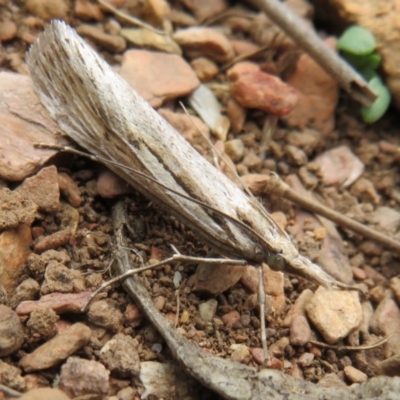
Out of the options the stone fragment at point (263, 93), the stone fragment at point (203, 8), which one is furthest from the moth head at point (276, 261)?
the stone fragment at point (203, 8)

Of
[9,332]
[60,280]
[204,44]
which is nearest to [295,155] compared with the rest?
[204,44]

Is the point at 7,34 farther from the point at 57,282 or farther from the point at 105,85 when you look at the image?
the point at 57,282

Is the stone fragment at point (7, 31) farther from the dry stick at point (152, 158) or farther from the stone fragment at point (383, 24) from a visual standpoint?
the stone fragment at point (383, 24)

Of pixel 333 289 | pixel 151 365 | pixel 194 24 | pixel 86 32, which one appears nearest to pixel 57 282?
pixel 151 365

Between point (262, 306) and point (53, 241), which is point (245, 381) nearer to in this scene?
point (262, 306)

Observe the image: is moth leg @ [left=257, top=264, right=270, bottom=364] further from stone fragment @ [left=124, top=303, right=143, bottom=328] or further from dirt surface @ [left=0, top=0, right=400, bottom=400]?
stone fragment @ [left=124, top=303, right=143, bottom=328]
